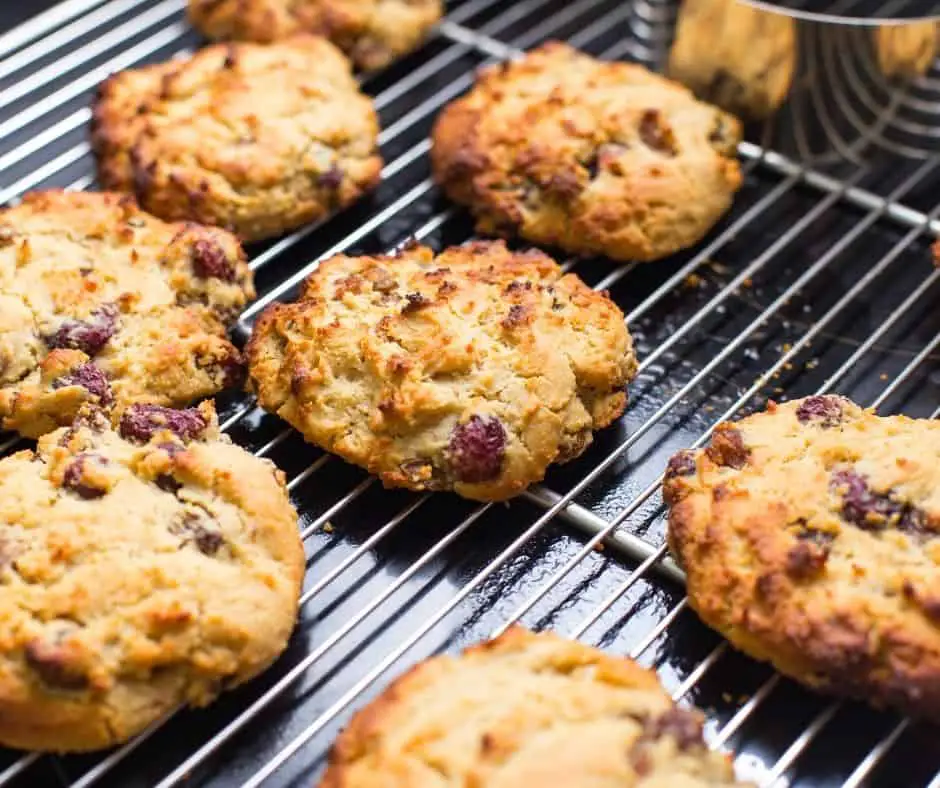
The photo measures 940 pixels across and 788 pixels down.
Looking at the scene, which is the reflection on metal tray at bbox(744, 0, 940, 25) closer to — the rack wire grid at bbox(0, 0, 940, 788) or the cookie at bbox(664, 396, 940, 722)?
the rack wire grid at bbox(0, 0, 940, 788)

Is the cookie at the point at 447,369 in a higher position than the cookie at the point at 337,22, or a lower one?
lower

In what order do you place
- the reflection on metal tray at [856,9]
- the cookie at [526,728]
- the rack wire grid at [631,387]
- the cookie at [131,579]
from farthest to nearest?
the reflection on metal tray at [856,9] → the rack wire grid at [631,387] → the cookie at [131,579] → the cookie at [526,728]

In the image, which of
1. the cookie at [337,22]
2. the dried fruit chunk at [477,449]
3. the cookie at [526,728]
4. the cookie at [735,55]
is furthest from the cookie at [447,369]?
the cookie at [337,22]

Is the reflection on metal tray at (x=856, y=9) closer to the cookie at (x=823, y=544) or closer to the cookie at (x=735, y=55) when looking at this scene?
the cookie at (x=735, y=55)

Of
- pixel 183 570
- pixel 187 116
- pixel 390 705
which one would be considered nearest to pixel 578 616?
pixel 390 705

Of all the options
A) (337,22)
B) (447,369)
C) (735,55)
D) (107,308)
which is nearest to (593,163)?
(735,55)

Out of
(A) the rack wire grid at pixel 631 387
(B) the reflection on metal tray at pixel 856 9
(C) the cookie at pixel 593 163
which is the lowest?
(A) the rack wire grid at pixel 631 387
